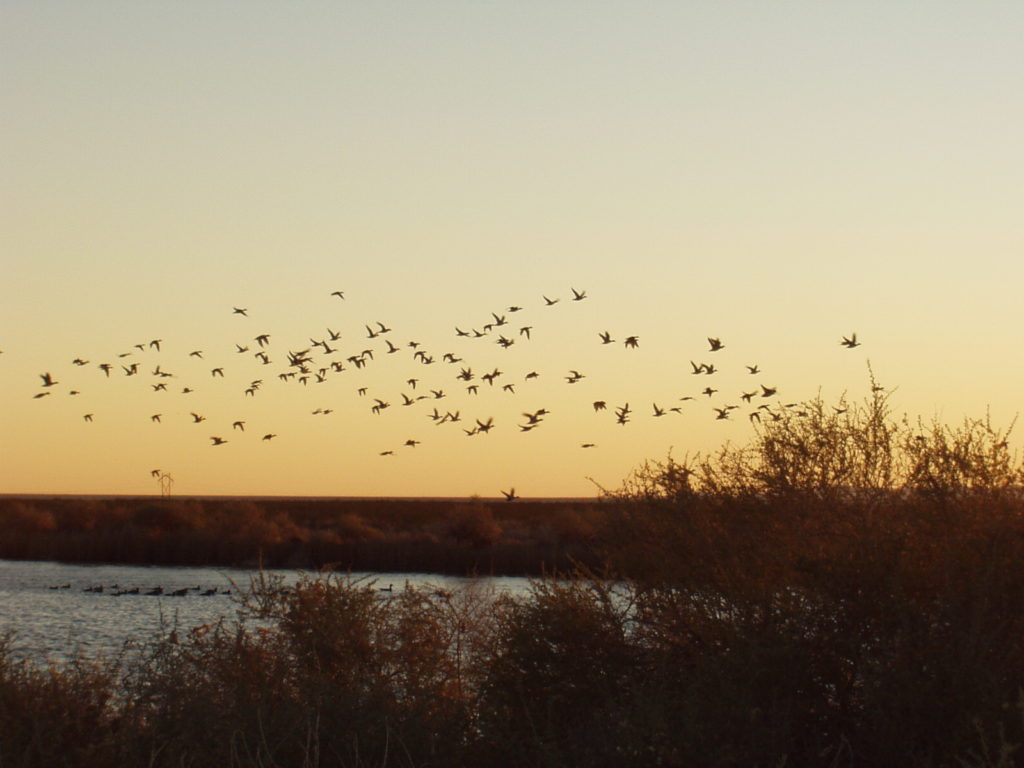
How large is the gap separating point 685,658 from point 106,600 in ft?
98.8

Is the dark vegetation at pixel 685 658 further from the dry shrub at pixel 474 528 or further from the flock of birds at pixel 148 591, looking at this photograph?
the dry shrub at pixel 474 528

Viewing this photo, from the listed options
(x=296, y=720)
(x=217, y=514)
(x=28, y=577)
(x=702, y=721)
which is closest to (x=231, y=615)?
(x=28, y=577)

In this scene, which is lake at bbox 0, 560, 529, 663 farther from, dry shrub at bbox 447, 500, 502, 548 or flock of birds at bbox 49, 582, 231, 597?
dry shrub at bbox 447, 500, 502, 548

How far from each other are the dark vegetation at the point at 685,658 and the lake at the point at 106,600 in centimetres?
429

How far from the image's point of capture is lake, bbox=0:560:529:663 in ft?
95.6

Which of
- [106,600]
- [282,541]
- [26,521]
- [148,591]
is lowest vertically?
[106,600]

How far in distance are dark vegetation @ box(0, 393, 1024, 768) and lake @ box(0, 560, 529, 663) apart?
4292 millimetres

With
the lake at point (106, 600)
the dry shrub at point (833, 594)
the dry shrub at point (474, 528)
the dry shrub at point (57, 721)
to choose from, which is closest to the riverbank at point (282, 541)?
the dry shrub at point (474, 528)

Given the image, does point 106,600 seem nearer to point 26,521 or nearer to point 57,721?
point 57,721

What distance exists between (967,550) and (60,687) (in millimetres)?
10519

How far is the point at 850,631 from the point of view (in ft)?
41.5

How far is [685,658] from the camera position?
1474cm

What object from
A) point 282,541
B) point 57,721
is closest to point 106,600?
point 282,541

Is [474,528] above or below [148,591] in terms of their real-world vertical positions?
above
